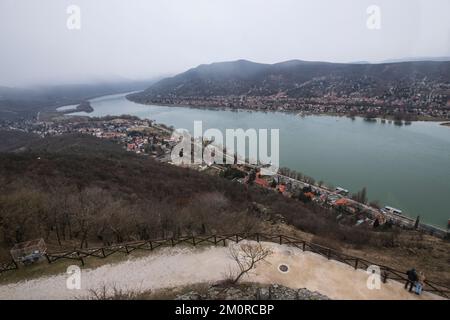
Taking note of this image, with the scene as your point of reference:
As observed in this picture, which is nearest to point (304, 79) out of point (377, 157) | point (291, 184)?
point (377, 157)

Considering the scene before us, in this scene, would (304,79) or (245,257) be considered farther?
(304,79)

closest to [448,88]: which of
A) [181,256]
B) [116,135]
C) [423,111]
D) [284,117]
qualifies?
[423,111]

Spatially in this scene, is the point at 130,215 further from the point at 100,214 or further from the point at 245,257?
the point at 245,257

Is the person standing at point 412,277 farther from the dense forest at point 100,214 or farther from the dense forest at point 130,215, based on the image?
the dense forest at point 100,214

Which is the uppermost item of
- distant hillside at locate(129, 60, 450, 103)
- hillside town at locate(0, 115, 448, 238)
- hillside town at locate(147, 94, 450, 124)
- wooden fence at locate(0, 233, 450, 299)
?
distant hillside at locate(129, 60, 450, 103)

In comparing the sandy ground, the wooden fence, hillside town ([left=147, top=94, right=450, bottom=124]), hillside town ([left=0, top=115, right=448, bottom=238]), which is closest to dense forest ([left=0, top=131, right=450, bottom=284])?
the wooden fence

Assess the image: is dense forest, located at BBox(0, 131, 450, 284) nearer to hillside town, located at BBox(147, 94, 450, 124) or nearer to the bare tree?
the bare tree
